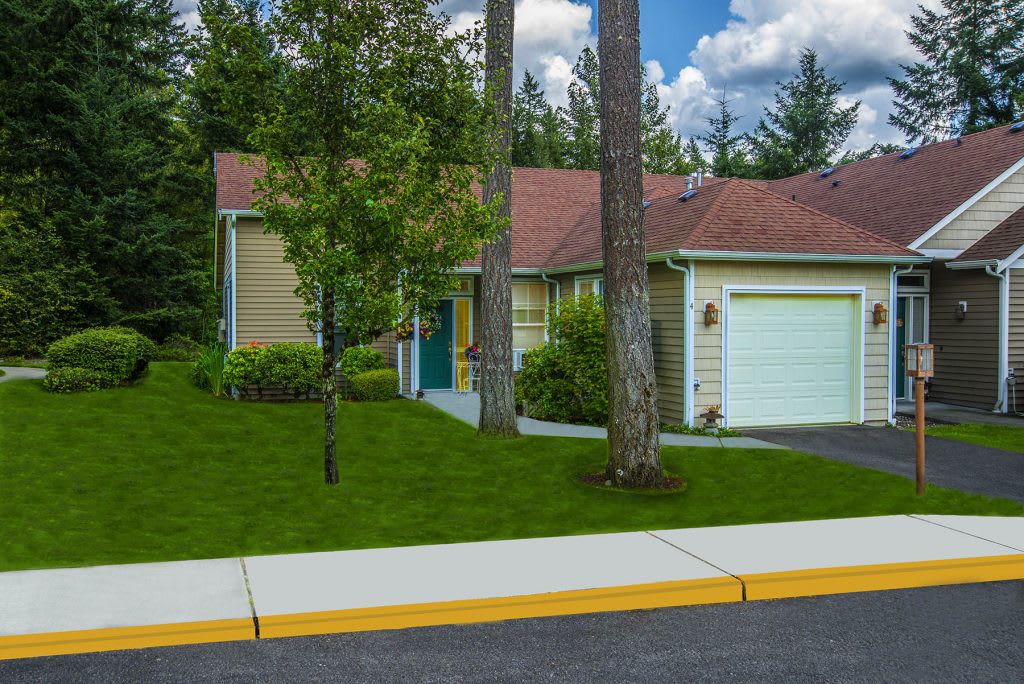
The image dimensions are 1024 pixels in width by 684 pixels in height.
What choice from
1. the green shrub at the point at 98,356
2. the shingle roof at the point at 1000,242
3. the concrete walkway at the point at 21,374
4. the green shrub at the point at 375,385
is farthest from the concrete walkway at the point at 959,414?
the concrete walkway at the point at 21,374

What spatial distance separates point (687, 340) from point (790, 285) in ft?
7.12

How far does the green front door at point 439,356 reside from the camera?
19578mm

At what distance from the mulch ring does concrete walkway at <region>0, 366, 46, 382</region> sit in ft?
45.0

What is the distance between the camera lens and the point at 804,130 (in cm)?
5134

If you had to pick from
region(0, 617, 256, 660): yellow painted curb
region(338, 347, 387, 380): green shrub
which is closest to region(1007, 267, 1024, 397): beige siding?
region(338, 347, 387, 380): green shrub

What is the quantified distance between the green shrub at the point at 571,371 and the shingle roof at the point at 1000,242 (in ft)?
25.7

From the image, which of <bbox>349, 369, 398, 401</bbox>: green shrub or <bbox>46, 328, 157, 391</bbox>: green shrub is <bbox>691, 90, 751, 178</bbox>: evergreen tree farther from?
<bbox>46, 328, 157, 391</bbox>: green shrub

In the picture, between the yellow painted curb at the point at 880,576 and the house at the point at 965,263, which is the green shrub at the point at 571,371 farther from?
the yellow painted curb at the point at 880,576

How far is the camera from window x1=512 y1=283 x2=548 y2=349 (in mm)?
20156

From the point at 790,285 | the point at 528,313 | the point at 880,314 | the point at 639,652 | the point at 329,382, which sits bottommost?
the point at 639,652

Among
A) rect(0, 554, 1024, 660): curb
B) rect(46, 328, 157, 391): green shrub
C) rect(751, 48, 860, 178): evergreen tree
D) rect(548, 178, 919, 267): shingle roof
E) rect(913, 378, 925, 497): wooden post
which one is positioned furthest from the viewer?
rect(751, 48, 860, 178): evergreen tree

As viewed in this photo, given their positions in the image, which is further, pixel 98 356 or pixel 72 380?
pixel 98 356

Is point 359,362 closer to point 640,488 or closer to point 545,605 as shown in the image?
point 640,488

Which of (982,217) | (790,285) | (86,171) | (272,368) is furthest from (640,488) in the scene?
(86,171)
